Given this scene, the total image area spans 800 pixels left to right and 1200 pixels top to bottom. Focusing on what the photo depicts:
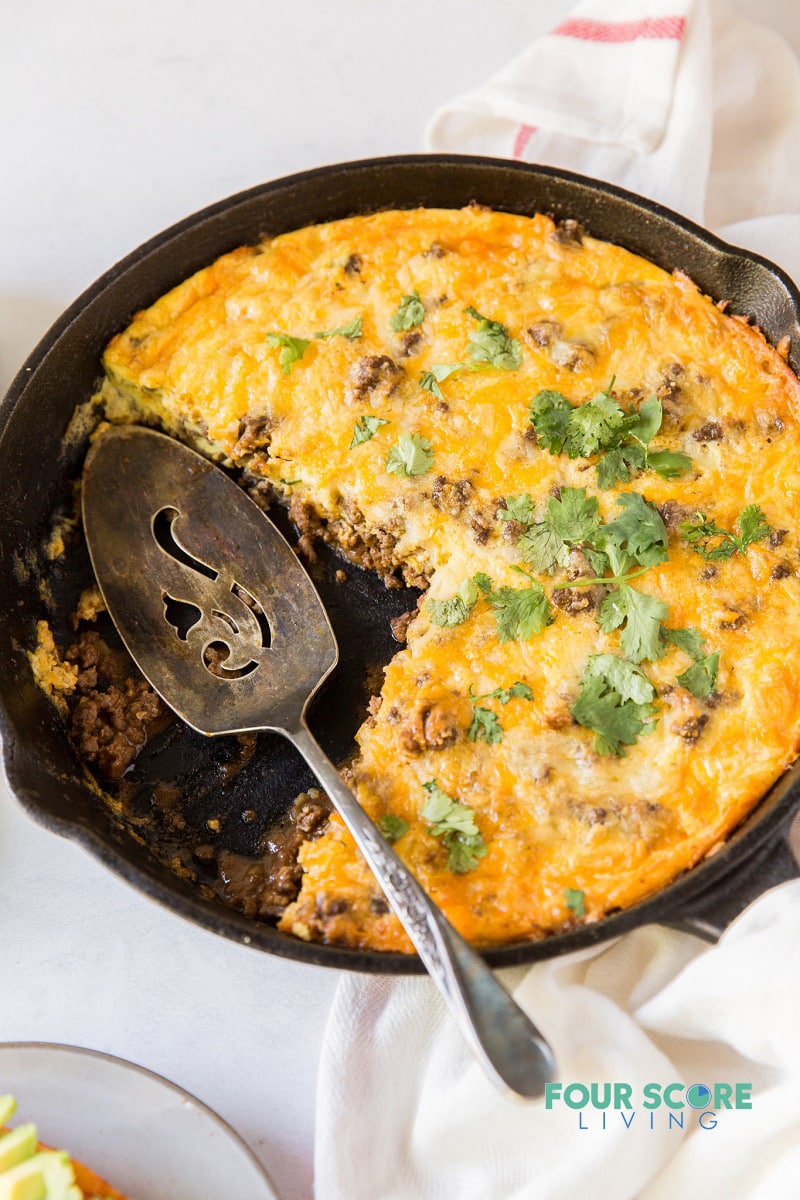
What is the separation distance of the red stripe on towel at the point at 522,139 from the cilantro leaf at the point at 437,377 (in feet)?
4.59

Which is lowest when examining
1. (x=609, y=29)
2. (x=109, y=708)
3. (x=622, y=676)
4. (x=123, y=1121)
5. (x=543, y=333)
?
(x=123, y=1121)

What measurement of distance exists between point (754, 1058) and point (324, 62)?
4663 mm

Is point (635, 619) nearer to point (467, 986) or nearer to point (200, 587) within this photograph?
point (467, 986)

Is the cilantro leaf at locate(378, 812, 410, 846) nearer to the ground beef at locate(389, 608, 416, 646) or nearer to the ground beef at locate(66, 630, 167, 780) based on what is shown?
the ground beef at locate(389, 608, 416, 646)

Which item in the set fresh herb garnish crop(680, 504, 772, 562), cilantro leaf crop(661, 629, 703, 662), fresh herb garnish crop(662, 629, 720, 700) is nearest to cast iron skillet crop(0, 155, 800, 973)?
fresh herb garnish crop(662, 629, 720, 700)

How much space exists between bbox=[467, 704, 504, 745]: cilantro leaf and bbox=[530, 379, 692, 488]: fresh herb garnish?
3.07ft

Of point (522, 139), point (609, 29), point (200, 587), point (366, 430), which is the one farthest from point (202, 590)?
point (609, 29)

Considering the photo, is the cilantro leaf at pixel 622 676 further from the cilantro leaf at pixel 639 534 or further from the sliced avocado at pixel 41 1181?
the sliced avocado at pixel 41 1181

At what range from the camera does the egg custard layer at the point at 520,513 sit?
368 centimetres

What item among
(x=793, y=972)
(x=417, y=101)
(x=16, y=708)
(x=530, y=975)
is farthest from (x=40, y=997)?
(x=417, y=101)

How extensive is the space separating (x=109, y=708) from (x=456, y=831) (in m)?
1.40

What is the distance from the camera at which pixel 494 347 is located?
14.2ft

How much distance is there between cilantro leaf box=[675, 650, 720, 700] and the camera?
3818 mm

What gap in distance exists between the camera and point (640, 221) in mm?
4543
